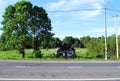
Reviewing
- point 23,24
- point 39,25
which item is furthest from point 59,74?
point 39,25

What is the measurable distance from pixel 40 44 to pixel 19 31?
462 cm

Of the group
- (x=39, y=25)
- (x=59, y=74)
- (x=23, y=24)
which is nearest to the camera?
→ (x=59, y=74)

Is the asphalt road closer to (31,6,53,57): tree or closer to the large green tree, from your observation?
the large green tree

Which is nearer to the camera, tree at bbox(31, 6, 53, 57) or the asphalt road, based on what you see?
the asphalt road

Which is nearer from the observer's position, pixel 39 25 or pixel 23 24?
pixel 23 24

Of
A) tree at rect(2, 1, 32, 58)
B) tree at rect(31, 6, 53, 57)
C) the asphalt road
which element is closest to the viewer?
the asphalt road

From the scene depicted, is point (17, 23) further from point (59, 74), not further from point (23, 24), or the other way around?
point (59, 74)

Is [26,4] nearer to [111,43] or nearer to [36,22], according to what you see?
[36,22]

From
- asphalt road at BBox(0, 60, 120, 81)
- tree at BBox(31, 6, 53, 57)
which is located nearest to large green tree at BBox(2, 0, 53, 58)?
tree at BBox(31, 6, 53, 57)

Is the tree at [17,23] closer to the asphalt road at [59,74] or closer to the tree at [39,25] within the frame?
the tree at [39,25]

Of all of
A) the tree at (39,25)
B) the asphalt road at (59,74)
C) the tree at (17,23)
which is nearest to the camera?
the asphalt road at (59,74)

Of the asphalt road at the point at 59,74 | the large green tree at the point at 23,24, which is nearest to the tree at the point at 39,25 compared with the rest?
the large green tree at the point at 23,24

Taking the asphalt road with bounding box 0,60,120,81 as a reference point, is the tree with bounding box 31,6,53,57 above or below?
above

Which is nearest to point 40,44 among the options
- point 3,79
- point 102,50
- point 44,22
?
point 44,22
